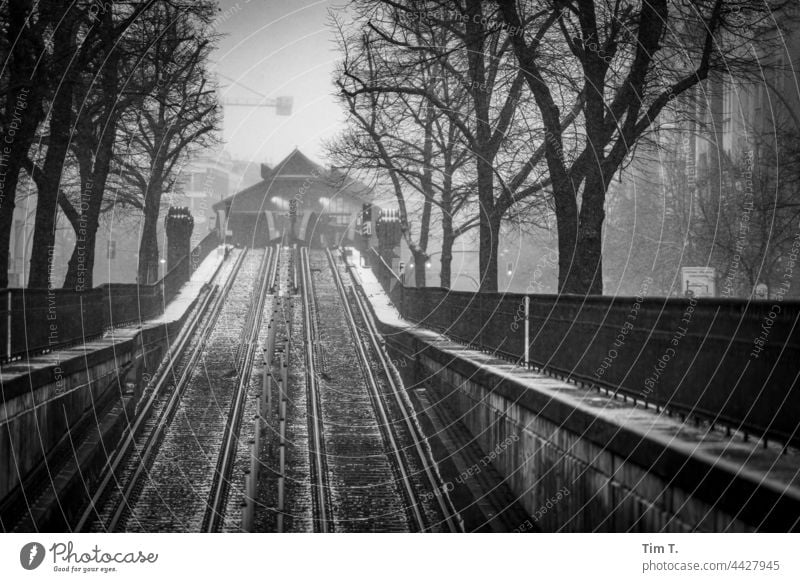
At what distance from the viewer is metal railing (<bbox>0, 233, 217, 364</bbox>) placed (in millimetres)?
14273

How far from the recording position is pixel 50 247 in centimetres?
2325

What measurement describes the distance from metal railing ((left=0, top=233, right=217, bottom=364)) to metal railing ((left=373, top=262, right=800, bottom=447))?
25.9 ft

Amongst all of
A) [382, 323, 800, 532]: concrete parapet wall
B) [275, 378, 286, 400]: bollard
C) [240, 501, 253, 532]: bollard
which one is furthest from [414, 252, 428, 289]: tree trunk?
[240, 501, 253, 532]: bollard

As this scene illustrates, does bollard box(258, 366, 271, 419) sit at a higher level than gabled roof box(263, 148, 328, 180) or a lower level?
lower

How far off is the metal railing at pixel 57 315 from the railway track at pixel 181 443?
2180mm

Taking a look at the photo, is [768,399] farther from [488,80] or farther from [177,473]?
[488,80]

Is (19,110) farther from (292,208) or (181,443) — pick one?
(292,208)

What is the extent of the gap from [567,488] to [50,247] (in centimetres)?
1618

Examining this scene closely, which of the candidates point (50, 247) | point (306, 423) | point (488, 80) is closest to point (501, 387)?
point (306, 423)

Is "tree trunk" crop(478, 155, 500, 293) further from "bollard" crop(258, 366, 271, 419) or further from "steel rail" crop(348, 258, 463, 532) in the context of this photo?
"bollard" crop(258, 366, 271, 419)

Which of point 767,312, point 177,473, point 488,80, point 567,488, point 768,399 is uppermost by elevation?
point 488,80

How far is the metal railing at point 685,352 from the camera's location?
→ 25.7 ft

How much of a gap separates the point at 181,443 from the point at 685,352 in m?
13.8

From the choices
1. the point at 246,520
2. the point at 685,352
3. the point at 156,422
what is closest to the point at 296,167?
the point at 156,422
